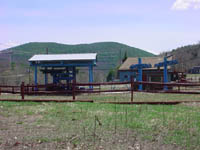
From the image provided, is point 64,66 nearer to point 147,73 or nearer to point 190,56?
point 147,73

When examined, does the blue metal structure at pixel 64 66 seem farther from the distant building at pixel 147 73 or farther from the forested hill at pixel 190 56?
the forested hill at pixel 190 56

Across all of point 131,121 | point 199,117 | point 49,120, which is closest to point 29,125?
point 49,120

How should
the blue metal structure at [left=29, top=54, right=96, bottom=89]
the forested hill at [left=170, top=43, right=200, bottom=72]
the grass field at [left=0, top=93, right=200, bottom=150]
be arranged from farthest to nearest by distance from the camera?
the forested hill at [left=170, top=43, right=200, bottom=72]
the blue metal structure at [left=29, top=54, right=96, bottom=89]
the grass field at [left=0, top=93, right=200, bottom=150]

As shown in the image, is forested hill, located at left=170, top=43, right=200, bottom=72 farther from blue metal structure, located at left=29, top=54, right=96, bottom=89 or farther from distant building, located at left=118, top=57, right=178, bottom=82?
blue metal structure, located at left=29, top=54, right=96, bottom=89

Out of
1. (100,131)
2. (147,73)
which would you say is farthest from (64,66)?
(100,131)

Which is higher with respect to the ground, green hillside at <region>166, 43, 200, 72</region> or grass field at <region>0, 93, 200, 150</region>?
green hillside at <region>166, 43, 200, 72</region>

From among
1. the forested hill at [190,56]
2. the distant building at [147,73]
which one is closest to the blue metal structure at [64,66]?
the distant building at [147,73]

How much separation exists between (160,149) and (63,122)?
2933 mm

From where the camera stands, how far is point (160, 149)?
4953 mm

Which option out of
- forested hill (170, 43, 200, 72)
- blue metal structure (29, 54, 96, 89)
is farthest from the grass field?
forested hill (170, 43, 200, 72)

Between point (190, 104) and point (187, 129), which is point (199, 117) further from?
point (190, 104)

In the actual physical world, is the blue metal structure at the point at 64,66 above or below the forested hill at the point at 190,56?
below

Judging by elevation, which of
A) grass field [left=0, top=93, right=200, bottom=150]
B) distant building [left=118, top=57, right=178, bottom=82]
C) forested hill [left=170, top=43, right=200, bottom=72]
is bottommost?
grass field [left=0, top=93, right=200, bottom=150]

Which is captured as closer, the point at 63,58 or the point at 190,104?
the point at 190,104
